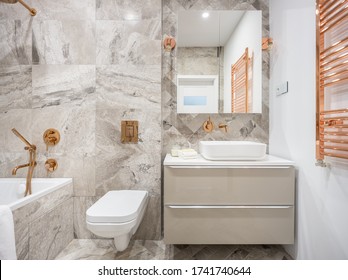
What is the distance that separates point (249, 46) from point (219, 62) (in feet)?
1.06

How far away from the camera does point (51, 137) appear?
191 cm

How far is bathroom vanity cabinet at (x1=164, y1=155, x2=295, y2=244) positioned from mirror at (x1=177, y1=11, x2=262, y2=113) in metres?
0.74

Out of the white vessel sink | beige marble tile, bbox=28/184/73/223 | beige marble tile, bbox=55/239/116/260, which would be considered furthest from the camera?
beige marble tile, bbox=55/239/116/260

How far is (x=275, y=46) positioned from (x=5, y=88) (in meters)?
2.46

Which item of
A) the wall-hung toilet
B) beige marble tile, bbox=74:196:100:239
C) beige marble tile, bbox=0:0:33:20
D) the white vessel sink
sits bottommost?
beige marble tile, bbox=74:196:100:239

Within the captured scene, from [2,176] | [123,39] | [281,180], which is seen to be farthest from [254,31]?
[2,176]

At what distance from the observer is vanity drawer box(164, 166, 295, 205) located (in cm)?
154

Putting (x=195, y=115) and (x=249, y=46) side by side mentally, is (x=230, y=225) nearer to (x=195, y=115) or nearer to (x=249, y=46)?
(x=195, y=115)

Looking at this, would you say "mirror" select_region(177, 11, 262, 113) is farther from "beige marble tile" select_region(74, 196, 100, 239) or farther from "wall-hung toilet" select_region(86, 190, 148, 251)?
"beige marble tile" select_region(74, 196, 100, 239)

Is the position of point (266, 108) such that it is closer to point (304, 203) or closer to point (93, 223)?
point (304, 203)

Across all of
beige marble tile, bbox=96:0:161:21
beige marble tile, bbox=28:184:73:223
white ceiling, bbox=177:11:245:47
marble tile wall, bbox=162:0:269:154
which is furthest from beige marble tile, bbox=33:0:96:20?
beige marble tile, bbox=28:184:73:223

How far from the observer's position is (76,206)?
76.7 inches

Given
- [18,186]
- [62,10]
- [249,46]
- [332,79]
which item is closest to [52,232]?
[18,186]

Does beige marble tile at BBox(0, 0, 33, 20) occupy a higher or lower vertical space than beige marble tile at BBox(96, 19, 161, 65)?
higher
